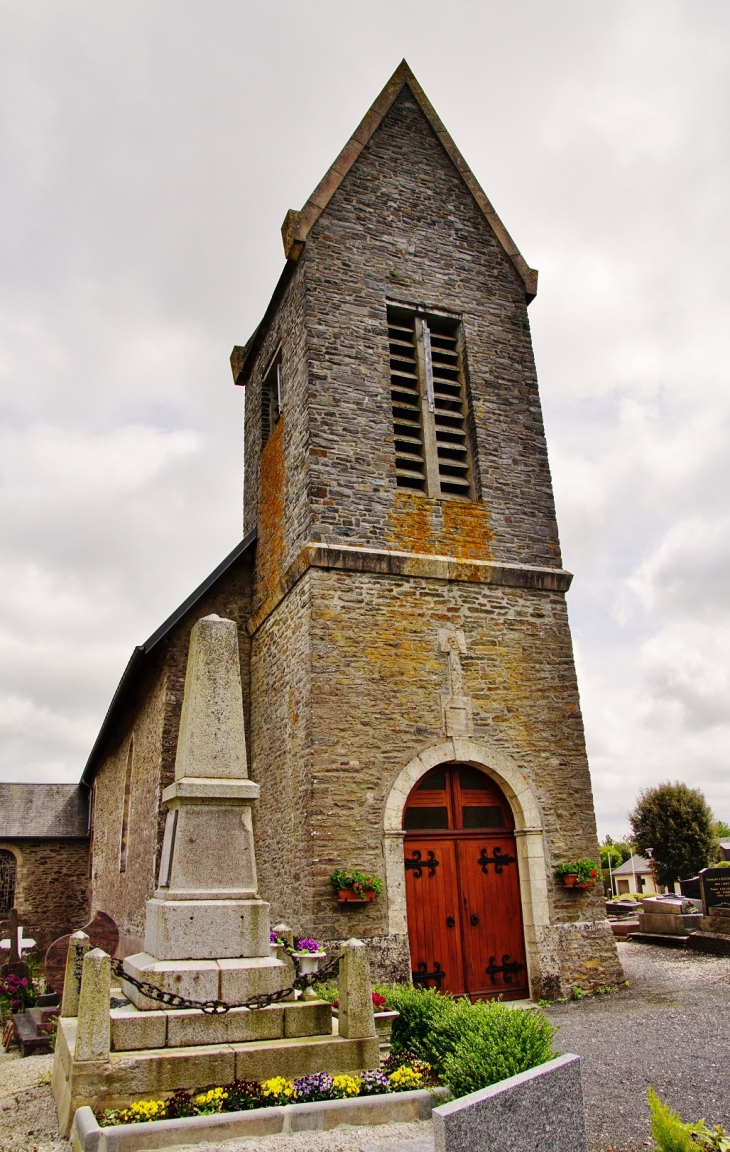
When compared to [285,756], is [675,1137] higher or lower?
lower

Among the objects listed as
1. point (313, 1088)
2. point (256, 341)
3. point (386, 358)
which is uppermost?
point (256, 341)

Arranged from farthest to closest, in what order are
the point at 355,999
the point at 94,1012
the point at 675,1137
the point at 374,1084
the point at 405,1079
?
the point at 355,999
the point at 405,1079
the point at 374,1084
the point at 94,1012
the point at 675,1137

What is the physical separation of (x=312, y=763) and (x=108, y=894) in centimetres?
942

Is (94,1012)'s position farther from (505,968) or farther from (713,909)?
(713,909)

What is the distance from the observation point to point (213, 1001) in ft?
18.1

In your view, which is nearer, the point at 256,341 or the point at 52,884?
the point at 256,341

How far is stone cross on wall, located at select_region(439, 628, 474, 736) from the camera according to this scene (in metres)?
10.2

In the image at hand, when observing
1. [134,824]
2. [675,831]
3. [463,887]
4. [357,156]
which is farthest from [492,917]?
Result: [675,831]

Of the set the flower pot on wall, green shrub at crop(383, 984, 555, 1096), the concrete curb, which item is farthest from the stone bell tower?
the concrete curb

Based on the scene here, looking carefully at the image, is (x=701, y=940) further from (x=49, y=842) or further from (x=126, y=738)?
(x=49, y=842)

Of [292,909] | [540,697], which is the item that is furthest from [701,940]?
[292,909]

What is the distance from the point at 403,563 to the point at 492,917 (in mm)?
→ 4556

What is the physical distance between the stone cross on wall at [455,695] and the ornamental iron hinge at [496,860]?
4.96 feet

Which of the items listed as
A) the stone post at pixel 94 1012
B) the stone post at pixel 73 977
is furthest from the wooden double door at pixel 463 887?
the stone post at pixel 94 1012
